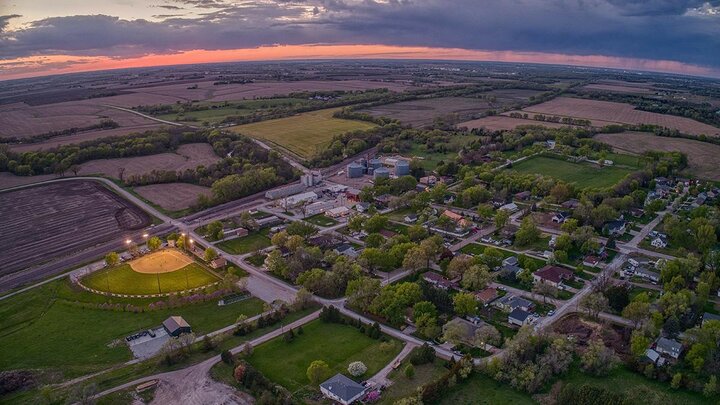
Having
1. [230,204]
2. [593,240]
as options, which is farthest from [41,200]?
[593,240]

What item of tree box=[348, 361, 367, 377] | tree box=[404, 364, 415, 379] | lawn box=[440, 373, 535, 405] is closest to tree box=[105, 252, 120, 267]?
tree box=[348, 361, 367, 377]

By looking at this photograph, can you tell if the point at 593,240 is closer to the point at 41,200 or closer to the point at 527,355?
the point at 527,355

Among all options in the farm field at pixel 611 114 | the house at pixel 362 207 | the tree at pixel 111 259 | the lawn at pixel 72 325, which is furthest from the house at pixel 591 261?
the farm field at pixel 611 114

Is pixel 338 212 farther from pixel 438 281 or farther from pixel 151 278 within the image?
pixel 151 278

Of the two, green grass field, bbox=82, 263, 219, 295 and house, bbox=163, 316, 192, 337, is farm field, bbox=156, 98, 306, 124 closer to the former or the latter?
green grass field, bbox=82, 263, 219, 295

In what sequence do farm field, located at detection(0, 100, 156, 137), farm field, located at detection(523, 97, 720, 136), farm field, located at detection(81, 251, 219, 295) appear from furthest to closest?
farm field, located at detection(0, 100, 156, 137), farm field, located at detection(523, 97, 720, 136), farm field, located at detection(81, 251, 219, 295)

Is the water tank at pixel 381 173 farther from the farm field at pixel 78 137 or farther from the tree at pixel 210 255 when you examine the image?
the farm field at pixel 78 137

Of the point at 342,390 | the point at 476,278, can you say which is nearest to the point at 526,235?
the point at 476,278
